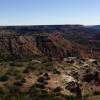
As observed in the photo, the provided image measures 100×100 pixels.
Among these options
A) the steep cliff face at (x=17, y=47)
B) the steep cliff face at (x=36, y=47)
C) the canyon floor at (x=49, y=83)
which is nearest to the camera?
the canyon floor at (x=49, y=83)

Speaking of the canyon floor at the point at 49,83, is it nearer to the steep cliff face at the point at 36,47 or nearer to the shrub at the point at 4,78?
the shrub at the point at 4,78

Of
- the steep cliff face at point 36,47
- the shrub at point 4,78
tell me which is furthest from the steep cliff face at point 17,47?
the shrub at point 4,78

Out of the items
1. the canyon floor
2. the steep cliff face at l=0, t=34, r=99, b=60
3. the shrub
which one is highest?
the shrub

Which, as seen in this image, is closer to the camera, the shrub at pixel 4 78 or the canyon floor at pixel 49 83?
the canyon floor at pixel 49 83

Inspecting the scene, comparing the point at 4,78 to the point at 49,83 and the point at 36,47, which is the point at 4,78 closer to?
the point at 49,83

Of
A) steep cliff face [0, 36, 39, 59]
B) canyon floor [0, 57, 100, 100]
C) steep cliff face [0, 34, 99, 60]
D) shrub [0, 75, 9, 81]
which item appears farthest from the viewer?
steep cliff face [0, 34, 99, 60]

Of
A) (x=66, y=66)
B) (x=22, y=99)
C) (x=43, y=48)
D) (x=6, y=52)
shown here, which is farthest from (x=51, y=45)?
(x=22, y=99)

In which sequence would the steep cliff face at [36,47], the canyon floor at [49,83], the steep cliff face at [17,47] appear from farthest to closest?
the steep cliff face at [36,47] < the steep cliff face at [17,47] < the canyon floor at [49,83]

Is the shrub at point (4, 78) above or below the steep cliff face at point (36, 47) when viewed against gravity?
above

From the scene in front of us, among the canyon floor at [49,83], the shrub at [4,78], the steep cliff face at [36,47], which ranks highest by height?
the shrub at [4,78]

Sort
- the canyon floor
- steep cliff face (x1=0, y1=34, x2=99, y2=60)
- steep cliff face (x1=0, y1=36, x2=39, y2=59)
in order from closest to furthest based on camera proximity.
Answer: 1. the canyon floor
2. steep cliff face (x1=0, y1=36, x2=39, y2=59)
3. steep cliff face (x1=0, y1=34, x2=99, y2=60)

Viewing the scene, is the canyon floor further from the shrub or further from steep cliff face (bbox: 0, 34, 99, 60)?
steep cliff face (bbox: 0, 34, 99, 60)

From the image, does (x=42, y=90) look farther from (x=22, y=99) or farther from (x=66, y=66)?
(x=66, y=66)

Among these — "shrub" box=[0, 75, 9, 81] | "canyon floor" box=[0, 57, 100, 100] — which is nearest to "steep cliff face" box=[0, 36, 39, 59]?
"canyon floor" box=[0, 57, 100, 100]
